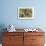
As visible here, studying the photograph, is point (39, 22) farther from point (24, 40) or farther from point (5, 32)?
point (5, 32)

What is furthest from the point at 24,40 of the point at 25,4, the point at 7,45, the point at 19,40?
the point at 25,4

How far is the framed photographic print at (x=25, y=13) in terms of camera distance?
430 cm

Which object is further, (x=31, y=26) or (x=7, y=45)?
(x=31, y=26)

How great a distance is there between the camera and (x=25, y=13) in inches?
170

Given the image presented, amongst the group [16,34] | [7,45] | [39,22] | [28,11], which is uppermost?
[28,11]

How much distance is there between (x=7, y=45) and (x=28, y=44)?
24.8 inches

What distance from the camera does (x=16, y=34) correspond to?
12.6 ft

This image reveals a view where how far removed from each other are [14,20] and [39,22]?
0.85 metres

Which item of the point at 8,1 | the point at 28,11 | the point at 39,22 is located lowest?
the point at 39,22

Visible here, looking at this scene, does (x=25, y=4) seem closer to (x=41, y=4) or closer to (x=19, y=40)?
(x=41, y=4)

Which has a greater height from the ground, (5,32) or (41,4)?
(41,4)

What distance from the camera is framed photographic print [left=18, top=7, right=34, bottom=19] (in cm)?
430

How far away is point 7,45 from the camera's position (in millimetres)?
3867

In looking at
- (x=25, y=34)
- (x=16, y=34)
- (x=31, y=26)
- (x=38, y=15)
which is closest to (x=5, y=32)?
(x=16, y=34)
